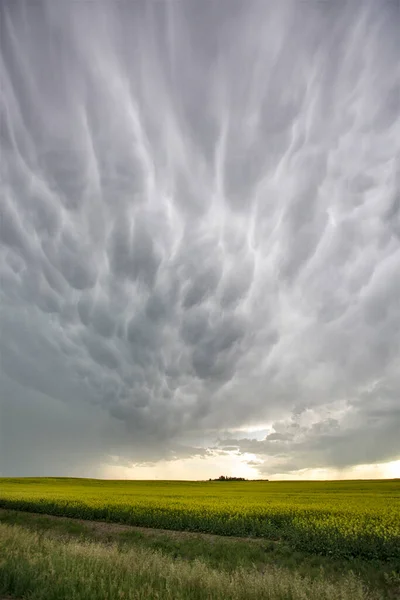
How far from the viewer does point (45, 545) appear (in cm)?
1420

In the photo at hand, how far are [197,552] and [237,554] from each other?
6.64 feet

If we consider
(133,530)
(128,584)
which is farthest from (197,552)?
(128,584)

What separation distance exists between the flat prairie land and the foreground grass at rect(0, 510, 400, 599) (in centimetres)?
5

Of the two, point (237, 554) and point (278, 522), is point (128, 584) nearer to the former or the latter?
point (237, 554)

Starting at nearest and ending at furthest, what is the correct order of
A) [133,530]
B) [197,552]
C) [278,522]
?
[197,552] < [278,522] < [133,530]

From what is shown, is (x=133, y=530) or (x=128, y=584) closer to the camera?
(x=128, y=584)

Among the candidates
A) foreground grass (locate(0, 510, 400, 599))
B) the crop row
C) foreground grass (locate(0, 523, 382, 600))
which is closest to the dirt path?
foreground grass (locate(0, 510, 400, 599))

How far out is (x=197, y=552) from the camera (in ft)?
59.3

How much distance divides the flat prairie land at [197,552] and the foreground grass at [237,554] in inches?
2.0

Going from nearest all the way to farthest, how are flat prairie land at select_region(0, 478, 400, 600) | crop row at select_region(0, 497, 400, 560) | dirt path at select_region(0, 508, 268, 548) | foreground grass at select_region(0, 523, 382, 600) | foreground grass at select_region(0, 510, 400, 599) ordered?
1. foreground grass at select_region(0, 523, 382, 600)
2. flat prairie land at select_region(0, 478, 400, 600)
3. foreground grass at select_region(0, 510, 400, 599)
4. crop row at select_region(0, 497, 400, 560)
5. dirt path at select_region(0, 508, 268, 548)

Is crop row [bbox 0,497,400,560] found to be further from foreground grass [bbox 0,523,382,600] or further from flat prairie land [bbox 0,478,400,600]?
foreground grass [bbox 0,523,382,600]

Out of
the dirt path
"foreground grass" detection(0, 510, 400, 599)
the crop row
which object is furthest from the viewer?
the dirt path

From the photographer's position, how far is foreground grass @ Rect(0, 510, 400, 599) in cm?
1351

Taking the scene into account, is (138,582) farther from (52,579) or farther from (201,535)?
(201,535)
